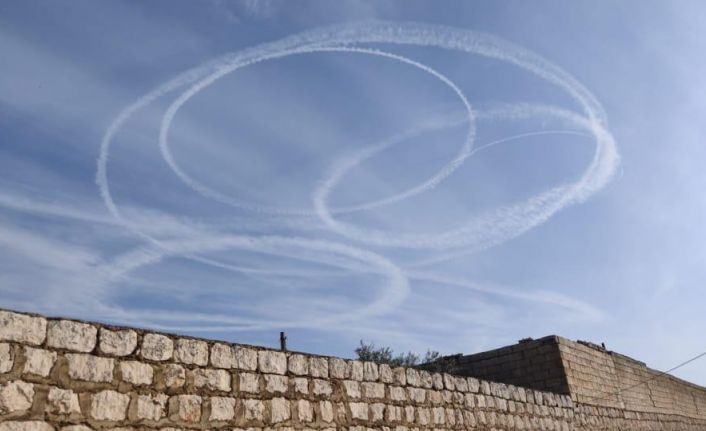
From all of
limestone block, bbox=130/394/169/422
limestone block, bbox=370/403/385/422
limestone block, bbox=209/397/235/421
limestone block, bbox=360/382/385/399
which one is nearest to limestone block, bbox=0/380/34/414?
limestone block, bbox=130/394/169/422

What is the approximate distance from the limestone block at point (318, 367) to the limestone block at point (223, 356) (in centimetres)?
99

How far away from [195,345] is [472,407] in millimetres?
4689

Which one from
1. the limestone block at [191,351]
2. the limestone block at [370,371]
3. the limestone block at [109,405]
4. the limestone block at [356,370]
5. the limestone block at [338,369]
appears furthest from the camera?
the limestone block at [370,371]

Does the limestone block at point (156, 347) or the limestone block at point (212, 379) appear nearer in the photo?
the limestone block at point (156, 347)

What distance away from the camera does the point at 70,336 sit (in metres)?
3.83

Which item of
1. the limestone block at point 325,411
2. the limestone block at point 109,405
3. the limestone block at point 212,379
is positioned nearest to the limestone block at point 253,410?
the limestone block at point 212,379

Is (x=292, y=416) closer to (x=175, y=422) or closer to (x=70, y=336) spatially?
(x=175, y=422)

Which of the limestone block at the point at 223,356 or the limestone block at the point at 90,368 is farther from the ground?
the limestone block at the point at 223,356

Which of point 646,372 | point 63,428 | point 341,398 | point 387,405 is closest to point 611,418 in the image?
→ point 646,372

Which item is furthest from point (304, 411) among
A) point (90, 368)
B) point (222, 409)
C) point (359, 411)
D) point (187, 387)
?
point (90, 368)

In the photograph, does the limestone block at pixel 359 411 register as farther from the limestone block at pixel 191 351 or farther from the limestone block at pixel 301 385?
the limestone block at pixel 191 351

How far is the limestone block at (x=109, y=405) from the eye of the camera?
385 cm

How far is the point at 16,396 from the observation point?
3457 millimetres

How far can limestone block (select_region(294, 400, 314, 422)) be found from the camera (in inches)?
211
